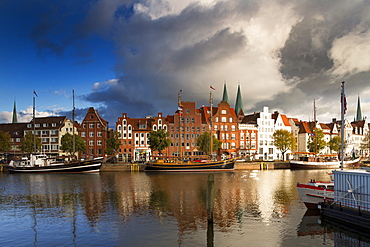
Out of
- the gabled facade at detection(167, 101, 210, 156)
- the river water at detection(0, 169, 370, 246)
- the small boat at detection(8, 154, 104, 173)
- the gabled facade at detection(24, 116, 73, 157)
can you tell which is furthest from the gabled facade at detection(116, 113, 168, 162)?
the river water at detection(0, 169, 370, 246)

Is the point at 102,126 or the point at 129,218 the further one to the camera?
the point at 102,126

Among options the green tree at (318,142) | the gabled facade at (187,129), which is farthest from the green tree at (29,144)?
the green tree at (318,142)

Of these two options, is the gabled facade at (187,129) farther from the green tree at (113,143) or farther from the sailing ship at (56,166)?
the sailing ship at (56,166)

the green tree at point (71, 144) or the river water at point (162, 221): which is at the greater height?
the green tree at point (71, 144)

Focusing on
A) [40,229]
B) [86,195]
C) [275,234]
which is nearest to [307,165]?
[86,195]

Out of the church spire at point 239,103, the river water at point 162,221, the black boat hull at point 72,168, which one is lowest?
the river water at point 162,221

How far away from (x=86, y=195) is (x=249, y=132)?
9144 centimetres

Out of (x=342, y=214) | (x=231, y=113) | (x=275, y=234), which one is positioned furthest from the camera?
(x=231, y=113)

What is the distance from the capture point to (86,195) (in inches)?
1953

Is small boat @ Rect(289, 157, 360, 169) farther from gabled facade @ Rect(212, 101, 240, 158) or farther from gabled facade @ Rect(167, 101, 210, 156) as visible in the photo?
gabled facade @ Rect(167, 101, 210, 156)

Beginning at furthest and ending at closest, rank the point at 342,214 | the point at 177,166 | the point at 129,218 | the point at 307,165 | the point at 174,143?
the point at 174,143 < the point at 307,165 < the point at 177,166 < the point at 129,218 < the point at 342,214

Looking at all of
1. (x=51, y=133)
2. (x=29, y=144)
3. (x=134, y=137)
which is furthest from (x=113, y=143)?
(x=51, y=133)

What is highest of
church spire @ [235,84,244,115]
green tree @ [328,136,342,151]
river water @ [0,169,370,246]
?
church spire @ [235,84,244,115]

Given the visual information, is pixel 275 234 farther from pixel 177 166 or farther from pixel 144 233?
pixel 177 166
